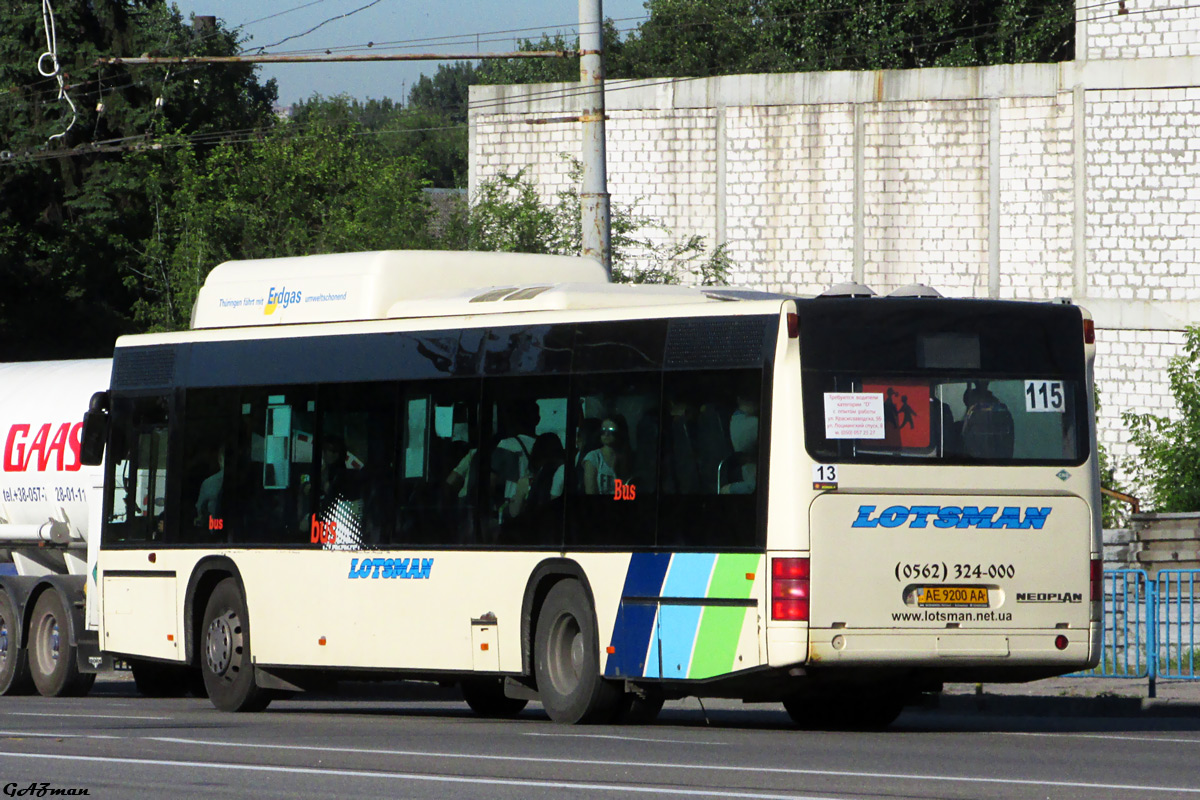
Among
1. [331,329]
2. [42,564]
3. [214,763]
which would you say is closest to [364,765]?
Result: [214,763]

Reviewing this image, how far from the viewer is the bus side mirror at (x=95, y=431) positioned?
18.7 meters

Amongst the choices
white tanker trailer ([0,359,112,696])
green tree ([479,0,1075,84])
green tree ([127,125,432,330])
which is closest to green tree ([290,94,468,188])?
green tree ([479,0,1075,84])

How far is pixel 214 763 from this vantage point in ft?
36.4

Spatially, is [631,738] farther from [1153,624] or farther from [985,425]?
[1153,624]

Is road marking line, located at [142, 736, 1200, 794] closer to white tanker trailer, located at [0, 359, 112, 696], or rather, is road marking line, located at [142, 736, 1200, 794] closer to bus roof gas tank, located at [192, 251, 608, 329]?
bus roof gas tank, located at [192, 251, 608, 329]

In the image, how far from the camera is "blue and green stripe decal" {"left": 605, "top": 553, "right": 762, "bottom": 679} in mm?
13031

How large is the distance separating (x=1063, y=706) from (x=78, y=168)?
3960cm

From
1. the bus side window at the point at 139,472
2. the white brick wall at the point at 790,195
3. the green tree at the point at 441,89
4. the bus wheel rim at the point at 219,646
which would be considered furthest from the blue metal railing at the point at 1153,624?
the green tree at the point at 441,89

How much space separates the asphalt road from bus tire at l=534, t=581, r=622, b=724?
208 millimetres

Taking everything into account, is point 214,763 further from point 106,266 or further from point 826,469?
point 106,266

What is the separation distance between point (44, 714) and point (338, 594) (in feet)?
8.77

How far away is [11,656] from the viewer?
21297 mm

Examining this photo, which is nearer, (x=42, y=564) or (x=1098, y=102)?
(x=42, y=564)

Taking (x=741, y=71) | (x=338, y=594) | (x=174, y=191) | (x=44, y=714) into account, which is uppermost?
(x=741, y=71)
